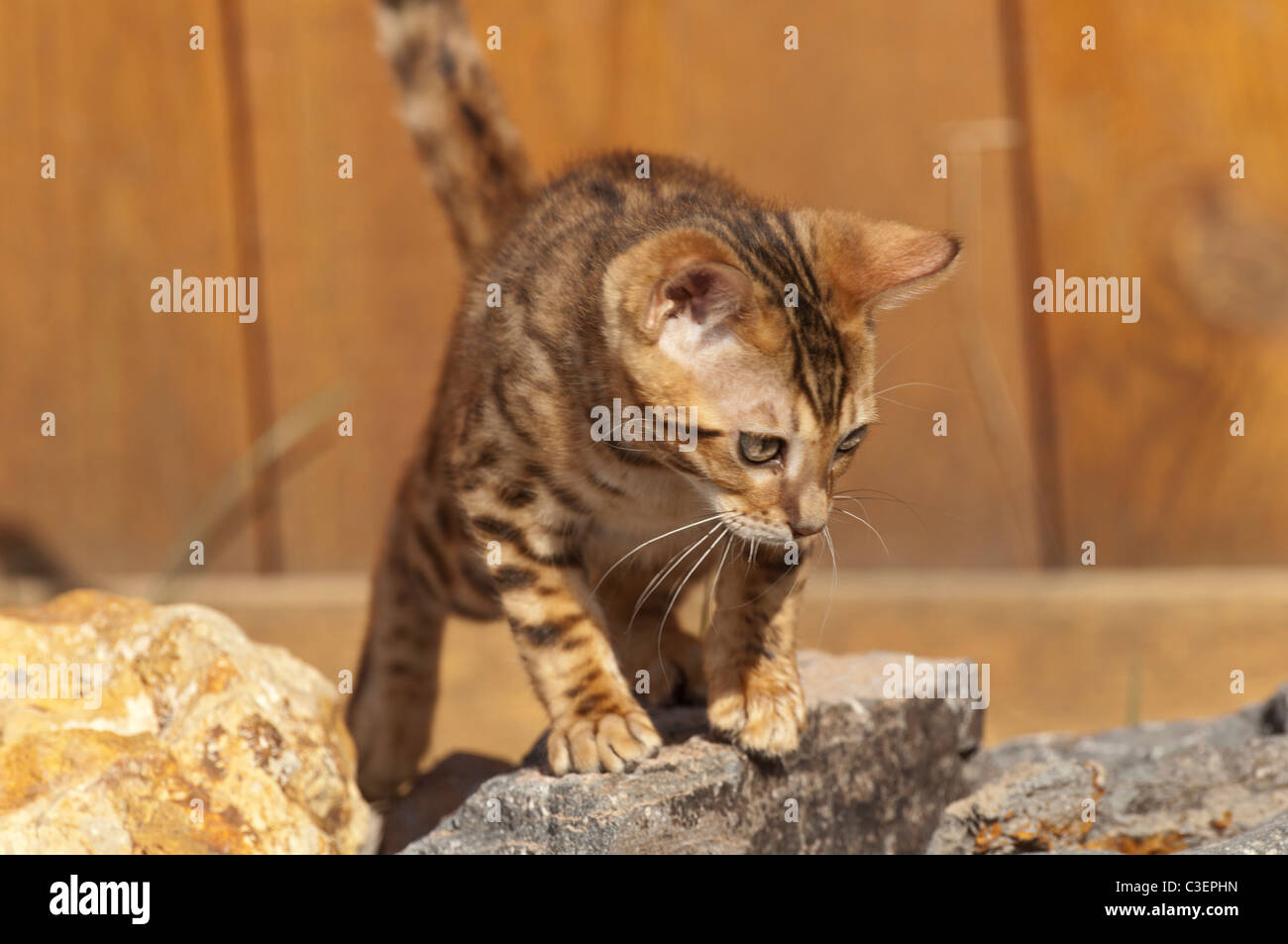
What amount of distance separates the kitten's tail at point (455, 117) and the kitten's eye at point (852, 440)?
1.34 meters

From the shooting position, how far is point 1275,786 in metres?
2.94

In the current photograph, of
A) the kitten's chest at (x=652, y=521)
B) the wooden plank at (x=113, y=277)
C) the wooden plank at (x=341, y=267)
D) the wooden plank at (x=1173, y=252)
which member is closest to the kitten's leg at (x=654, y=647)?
the kitten's chest at (x=652, y=521)

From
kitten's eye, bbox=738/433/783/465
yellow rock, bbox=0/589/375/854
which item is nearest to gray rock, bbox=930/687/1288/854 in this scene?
kitten's eye, bbox=738/433/783/465

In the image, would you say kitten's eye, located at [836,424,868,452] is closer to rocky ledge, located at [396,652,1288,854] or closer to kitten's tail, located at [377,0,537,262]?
rocky ledge, located at [396,652,1288,854]

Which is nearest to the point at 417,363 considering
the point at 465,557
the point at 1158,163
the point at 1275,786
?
the point at 465,557

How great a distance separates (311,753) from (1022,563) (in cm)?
256

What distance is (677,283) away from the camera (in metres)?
2.54

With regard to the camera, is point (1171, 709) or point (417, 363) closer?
point (1171, 709)

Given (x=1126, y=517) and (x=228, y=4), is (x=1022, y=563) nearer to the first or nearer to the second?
(x=1126, y=517)

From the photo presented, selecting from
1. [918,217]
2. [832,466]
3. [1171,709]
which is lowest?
[1171,709]

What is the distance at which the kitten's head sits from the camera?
255 centimetres

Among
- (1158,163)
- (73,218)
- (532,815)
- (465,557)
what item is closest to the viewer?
(532,815)

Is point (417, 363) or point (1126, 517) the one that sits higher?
point (417, 363)

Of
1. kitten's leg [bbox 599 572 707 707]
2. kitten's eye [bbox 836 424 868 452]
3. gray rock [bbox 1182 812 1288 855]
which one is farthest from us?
kitten's leg [bbox 599 572 707 707]
